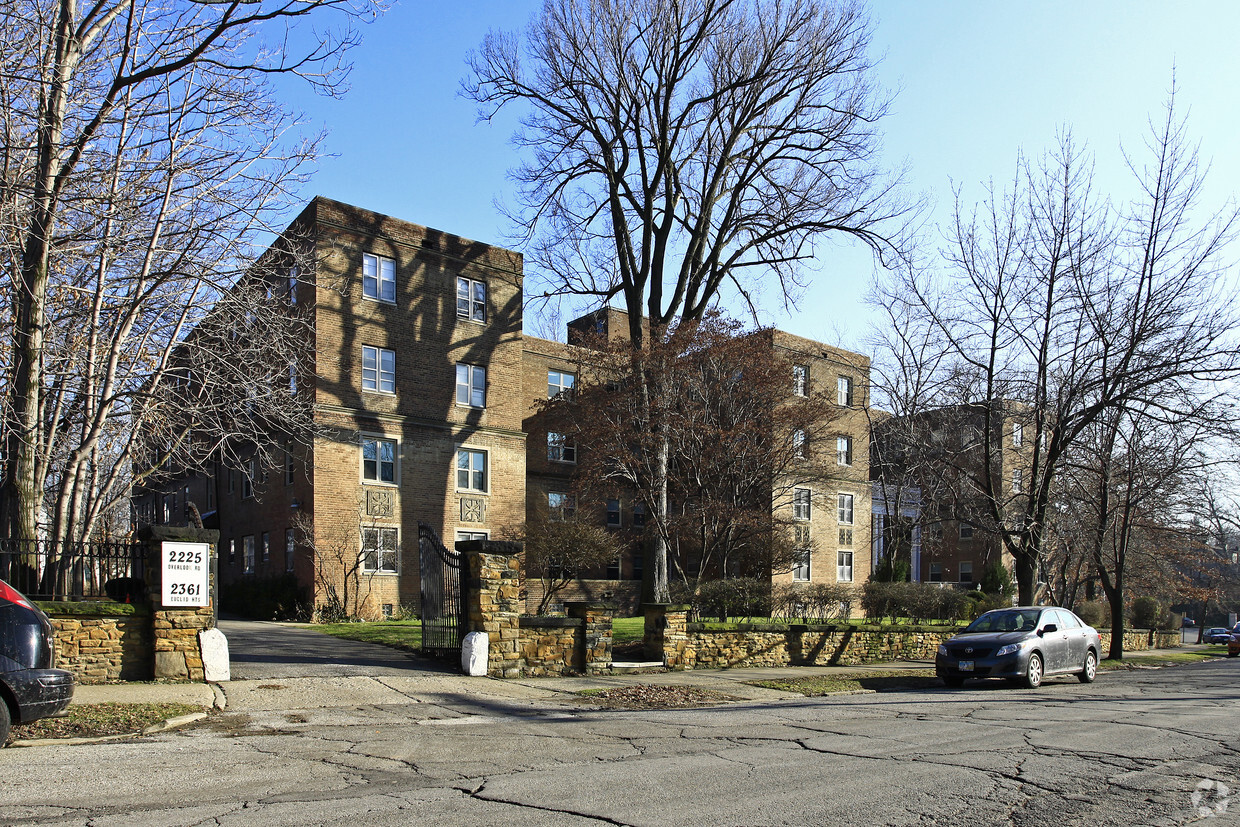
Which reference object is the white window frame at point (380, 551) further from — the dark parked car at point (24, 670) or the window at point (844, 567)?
the window at point (844, 567)

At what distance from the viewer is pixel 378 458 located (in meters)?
29.4

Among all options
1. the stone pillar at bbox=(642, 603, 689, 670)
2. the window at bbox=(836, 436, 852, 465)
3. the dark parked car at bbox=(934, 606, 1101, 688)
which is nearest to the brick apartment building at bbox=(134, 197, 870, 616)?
the stone pillar at bbox=(642, 603, 689, 670)

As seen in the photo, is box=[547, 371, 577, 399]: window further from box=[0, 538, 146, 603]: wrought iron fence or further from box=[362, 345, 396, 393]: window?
box=[0, 538, 146, 603]: wrought iron fence

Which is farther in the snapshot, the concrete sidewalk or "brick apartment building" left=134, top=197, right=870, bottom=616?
"brick apartment building" left=134, top=197, right=870, bottom=616

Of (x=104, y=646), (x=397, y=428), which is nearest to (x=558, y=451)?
(x=397, y=428)

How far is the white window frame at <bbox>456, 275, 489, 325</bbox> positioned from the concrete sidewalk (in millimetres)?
19560

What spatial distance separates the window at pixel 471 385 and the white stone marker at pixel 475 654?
751 inches

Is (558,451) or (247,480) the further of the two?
(558,451)

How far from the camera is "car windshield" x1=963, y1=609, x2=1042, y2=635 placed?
54.5 ft

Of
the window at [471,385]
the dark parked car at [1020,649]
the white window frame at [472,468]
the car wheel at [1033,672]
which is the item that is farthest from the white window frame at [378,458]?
the car wheel at [1033,672]

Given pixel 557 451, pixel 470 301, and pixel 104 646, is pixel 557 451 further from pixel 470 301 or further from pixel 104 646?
pixel 104 646

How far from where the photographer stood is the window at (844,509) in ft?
145

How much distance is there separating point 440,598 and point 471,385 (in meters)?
18.1

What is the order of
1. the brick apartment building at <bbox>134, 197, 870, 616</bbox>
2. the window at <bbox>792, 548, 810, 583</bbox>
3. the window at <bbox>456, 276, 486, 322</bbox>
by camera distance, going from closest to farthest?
the brick apartment building at <bbox>134, 197, 870, 616</bbox> → the window at <bbox>792, 548, 810, 583</bbox> → the window at <bbox>456, 276, 486, 322</bbox>
